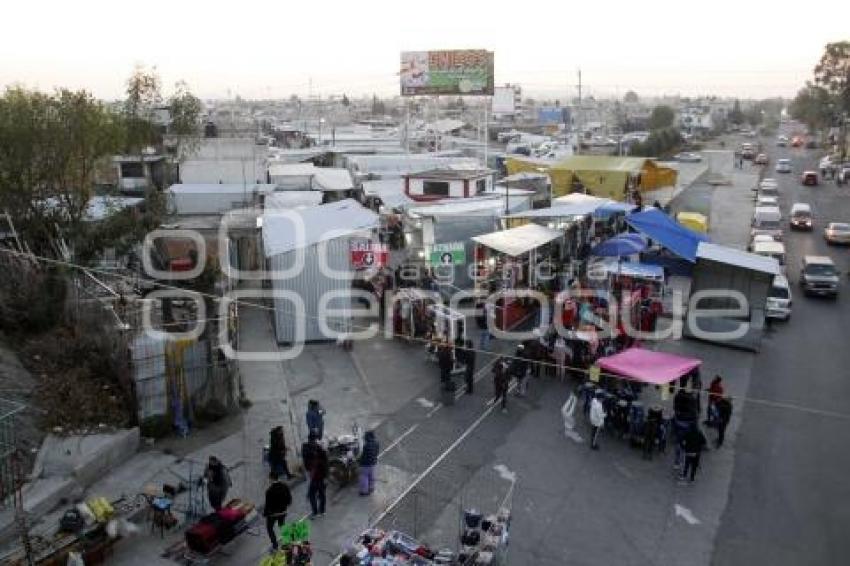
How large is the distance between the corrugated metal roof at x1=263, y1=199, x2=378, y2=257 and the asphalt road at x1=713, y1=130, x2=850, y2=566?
9.99 meters

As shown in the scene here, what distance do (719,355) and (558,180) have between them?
17861 millimetres

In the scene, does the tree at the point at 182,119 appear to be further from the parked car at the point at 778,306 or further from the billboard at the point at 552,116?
the billboard at the point at 552,116

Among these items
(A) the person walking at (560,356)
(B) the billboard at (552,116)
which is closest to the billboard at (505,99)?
(B) the billboard at (552,116)

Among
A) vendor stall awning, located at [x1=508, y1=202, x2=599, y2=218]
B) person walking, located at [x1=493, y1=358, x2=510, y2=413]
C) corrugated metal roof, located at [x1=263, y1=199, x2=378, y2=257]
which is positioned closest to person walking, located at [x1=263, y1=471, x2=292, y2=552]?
person walking, located at [x1=493, y1=358, x2=510, y2=413]

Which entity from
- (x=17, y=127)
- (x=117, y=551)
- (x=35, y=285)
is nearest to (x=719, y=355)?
(x=117, y=551)

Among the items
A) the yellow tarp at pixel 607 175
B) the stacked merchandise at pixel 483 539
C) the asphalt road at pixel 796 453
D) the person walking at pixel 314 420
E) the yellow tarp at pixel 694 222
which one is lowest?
the asphalt road at pixel 796 453

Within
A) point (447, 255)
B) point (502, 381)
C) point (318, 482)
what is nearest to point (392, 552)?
point (318, 482)

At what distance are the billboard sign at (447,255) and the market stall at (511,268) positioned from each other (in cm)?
47

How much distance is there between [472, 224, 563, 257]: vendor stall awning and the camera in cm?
1867

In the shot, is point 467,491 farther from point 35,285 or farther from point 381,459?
point 35,285

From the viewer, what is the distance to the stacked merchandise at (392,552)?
8133 mm

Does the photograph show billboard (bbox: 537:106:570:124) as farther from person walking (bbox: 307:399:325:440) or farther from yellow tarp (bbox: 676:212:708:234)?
person walking (bbox: 307:399:325:440)

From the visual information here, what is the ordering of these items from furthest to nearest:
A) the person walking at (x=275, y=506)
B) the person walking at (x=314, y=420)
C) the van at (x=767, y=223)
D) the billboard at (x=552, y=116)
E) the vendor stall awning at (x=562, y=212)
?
the billboard at (x=552, y=116) → the van at (x=767, y=223) → the vendor stall awning at (x=562, y=212) → the person walking at (x=314, y=420) → the person walking at (x=275, y=506)

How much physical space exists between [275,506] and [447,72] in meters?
37.7
